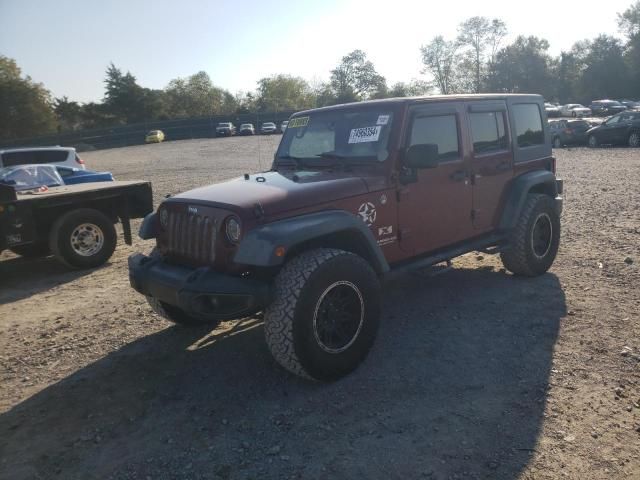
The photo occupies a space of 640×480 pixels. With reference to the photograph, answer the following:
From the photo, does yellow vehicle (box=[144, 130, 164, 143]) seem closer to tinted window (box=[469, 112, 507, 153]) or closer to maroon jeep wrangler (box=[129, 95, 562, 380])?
maroon jeep wrangler (box=[129, 95, 562, 380])

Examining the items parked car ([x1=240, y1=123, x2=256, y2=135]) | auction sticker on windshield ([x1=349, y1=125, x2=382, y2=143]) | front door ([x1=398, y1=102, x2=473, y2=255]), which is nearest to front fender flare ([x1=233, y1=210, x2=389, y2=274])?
front door ([x1=398, y1=102, x2=473, y2=255])

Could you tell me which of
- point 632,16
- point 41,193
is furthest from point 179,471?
point 632,16

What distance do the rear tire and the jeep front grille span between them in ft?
16.0

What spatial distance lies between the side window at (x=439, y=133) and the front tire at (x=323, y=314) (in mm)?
1391

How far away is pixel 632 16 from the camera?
234 ft

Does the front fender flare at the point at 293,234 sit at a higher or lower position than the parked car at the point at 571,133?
lower

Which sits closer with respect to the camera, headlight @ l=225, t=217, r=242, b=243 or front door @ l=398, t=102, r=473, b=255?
headlight @ l=225, t=217, r=242, b=243

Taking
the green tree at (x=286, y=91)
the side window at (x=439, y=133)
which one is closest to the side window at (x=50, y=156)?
the side window at (x=439, y=133)

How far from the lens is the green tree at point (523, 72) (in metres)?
73.1

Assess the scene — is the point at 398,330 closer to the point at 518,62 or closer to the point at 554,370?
the point at 554,370

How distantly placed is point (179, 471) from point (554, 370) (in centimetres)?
269

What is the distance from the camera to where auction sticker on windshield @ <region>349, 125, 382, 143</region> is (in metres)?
4.43

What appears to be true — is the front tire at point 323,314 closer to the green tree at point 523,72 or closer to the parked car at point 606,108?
the parked car at point 606,108

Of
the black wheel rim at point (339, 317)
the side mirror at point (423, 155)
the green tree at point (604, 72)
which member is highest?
the green tree at point (604, 72)
